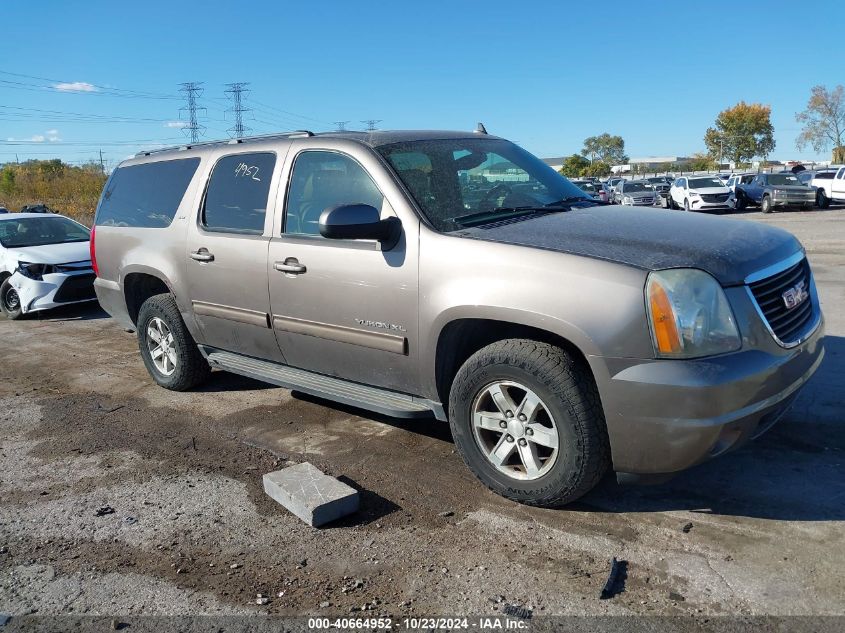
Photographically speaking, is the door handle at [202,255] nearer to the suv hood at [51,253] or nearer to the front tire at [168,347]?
the front tire at [168,347]

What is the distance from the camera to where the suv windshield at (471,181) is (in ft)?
13.3

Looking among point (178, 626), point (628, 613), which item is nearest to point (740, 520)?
point (628, 613)

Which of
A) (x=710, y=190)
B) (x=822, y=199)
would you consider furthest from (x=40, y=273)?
(x=822, y=199)

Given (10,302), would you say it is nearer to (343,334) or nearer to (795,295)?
(343,334)

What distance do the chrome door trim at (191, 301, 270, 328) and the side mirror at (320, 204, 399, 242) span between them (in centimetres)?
113

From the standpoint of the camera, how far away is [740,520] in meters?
3.38

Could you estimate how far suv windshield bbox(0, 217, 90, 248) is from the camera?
10336mm

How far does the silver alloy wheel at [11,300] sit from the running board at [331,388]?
234 inches

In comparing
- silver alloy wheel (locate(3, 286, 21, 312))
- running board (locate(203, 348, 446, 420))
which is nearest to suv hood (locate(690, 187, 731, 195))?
silver alloy wheel (locate(3, 286, 21, 312))

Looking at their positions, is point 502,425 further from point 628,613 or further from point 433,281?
point 628,613

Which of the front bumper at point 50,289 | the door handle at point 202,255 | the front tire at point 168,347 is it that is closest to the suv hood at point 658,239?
the door handle at point 202,255

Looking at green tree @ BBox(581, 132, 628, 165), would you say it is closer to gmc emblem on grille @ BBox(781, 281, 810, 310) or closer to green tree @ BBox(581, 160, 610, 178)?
green tree @ BBox(581, 160, 610, 178)

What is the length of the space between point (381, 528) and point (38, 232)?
928cm

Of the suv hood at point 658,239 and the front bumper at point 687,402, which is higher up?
the suv hood at point 658,239
